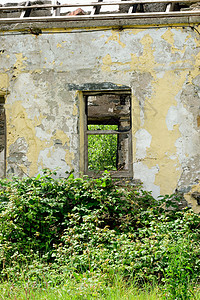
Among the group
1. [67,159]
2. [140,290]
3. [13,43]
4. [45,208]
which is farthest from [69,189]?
[13,43]

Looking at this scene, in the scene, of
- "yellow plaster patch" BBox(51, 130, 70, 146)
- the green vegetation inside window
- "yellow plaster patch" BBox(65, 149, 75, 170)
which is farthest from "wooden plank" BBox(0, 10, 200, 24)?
the green vegetation inside window

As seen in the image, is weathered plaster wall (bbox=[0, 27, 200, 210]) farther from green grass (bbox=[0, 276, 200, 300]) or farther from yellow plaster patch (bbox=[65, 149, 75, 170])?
green grass (bbox=[0, 276, 200, 300])

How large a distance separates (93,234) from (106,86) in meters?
2.48

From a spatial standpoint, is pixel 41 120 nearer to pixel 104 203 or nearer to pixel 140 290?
pixel 104 203

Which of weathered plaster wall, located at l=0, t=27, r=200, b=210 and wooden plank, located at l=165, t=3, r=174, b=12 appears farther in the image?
wooden plank, located at l=165, t=3, r=174, b=12

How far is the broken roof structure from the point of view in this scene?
20.6 ft

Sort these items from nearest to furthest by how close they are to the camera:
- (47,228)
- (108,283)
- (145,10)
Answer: (108,283)
(47,228)
(145,10)

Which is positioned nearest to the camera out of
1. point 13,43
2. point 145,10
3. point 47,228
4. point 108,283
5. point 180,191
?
point 108,283

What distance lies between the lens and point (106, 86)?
6395 mm

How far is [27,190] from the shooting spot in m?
5.38

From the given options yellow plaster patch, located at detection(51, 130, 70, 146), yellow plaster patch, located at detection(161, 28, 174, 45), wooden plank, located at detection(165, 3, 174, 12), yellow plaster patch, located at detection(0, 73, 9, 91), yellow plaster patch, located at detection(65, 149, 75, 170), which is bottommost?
yellow plaster patch, located at detection(65, 149, 75, 170)

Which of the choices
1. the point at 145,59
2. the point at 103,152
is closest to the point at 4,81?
the point at 145,59

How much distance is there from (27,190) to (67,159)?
Answer: 121 cm

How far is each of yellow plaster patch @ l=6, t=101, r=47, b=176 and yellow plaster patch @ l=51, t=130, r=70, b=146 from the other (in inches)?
8.0
